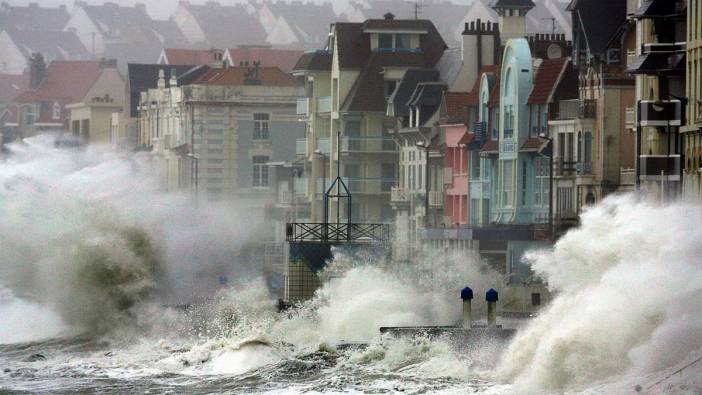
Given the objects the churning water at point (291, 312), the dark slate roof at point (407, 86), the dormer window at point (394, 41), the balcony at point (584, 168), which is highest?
the dormer window at point (394, 41)

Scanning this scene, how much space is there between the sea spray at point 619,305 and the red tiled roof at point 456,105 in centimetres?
4114

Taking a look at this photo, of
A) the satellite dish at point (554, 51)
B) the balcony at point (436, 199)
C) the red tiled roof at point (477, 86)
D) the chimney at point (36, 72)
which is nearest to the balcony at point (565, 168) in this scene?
the satellite dish at point (554, 51)

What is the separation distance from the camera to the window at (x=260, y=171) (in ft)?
407

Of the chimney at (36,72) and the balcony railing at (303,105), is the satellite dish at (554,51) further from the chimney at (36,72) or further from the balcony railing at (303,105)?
the chimney at (36,72)

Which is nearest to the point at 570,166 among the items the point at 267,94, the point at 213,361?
the point at 213,361

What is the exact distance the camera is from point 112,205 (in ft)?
245

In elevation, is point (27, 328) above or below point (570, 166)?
below

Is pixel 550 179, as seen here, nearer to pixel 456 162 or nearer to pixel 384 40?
pixel 456 162

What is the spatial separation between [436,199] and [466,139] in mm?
4016

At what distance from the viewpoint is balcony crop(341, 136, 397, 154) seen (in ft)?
347

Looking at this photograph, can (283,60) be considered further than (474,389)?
Yes

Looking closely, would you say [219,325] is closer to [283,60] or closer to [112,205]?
[112,205]

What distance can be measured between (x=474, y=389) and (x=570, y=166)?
29164mm

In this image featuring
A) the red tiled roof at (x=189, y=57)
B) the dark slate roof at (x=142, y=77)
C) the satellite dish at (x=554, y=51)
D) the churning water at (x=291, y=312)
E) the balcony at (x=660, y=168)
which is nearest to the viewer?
the churning water at (x=291, y=312)
